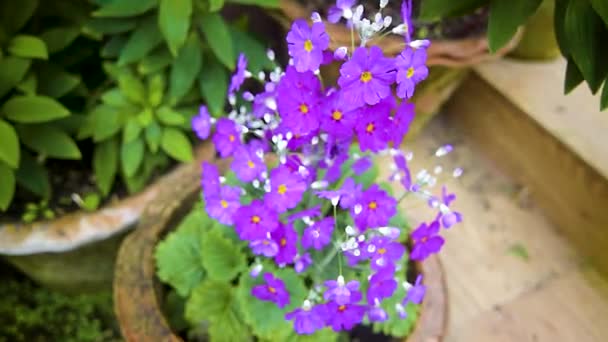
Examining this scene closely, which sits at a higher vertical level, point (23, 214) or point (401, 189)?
point (23, 214)

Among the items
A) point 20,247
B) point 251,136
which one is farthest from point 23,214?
point 251,136

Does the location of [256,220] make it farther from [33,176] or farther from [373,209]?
[33,176]

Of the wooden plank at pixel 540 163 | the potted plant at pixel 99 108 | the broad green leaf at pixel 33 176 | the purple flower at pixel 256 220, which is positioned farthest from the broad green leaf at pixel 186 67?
the wooden plank at pixel 540 163

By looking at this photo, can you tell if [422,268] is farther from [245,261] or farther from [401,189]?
[401,189]

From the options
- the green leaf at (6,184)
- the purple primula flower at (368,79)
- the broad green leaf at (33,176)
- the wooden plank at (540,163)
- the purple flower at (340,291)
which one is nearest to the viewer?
the purple primula flower at (368,79)

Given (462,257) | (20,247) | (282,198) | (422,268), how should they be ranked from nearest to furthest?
(282,198) → (422,268) → (20,247) → (462,257)

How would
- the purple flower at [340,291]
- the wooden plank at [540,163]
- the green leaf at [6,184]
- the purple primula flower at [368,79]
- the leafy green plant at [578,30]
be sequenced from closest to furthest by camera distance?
the purple primula flower at [368,79], the purple flower at [340,291], the leafy green plant at [578,30], the green leaf at [6,184], the wooden plank at [540,163]

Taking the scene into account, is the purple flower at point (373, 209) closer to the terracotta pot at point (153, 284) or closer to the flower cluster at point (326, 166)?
the flower cluster at point (326, 166)

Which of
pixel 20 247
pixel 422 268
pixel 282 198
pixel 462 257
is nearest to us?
pixel 282 198
